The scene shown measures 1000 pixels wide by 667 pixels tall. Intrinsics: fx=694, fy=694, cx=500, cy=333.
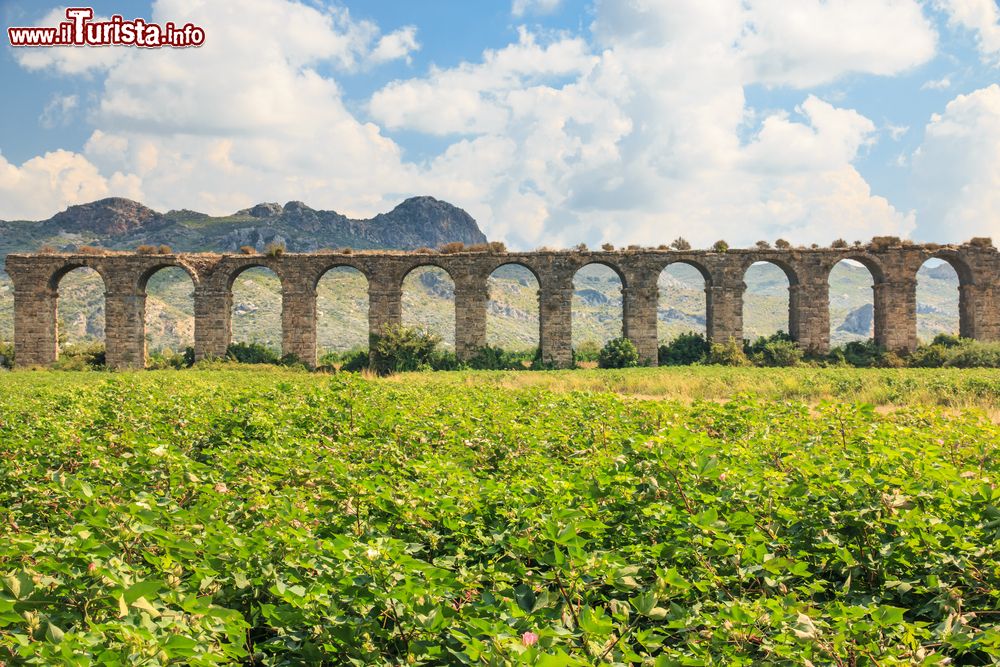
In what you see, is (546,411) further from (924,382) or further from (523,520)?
(924,382)

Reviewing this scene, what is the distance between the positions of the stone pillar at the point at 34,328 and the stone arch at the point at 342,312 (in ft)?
89.5

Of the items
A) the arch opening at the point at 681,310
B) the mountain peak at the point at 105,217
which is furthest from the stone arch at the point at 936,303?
the mountain peak at the point at 105,217

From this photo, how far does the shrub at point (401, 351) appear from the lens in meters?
28.4

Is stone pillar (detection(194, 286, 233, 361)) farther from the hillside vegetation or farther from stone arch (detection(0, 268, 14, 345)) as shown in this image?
stone arch (detection(0, 268, 14, 345))

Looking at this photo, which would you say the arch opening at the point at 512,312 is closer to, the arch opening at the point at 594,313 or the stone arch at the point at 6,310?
the arch opening at the point at 594,313

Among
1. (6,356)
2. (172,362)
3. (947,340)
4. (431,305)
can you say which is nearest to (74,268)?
(6,356)

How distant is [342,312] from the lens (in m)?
72.0

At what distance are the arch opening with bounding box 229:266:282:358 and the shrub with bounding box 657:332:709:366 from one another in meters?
39.3

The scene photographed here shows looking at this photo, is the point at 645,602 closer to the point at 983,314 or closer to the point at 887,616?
the point at 887,616

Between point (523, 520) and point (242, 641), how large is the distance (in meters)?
1.75

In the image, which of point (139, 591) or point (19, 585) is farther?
point (19, 585)

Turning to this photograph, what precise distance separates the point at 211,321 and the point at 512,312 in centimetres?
6747

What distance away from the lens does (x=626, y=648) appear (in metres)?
2.69

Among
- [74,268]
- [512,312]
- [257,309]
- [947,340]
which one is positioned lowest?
[947,340]
